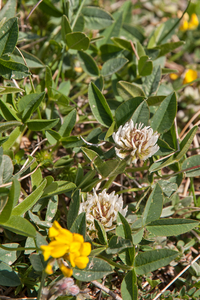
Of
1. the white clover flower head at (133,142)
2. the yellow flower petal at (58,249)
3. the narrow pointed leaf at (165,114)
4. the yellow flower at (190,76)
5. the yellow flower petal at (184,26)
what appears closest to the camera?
the yellow flower petal at (58,249)

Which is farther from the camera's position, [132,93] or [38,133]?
[38,133]

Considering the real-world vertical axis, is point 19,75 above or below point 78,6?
below

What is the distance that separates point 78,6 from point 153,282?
250 cm

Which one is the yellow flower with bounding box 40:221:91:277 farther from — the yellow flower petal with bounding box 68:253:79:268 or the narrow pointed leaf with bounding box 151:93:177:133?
the narrow pointed leaf with bounding box 151:93:177:133

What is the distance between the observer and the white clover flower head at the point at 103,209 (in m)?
1.84

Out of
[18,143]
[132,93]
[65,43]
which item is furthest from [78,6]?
[18,143]

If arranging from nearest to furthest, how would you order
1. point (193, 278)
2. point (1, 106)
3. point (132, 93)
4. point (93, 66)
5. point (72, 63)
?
point (1, 106) → point (193, 278) → point (132, 93) → point (93, 66) → point (72, 63)

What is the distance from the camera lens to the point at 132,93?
235cm

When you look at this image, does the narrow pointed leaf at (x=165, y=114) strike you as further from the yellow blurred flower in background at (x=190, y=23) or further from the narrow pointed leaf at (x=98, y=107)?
the yellow blurred flower in background at (x=190, y=23)

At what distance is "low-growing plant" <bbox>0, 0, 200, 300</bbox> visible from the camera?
163 centimetres

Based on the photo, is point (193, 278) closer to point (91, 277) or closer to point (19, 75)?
point (91, 277)

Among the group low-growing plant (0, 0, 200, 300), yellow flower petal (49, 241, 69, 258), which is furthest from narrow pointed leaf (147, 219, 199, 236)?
yellow flower petal (49, 241, 69, 258)

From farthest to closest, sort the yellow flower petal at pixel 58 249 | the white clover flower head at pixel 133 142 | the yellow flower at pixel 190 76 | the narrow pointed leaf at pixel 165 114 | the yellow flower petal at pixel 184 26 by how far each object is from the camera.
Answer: the yellow flower petal at pixel 184 26
the yellow flower at pixel 190 76
the narrow pointed leaf at pixel 165 114
the white clover flower head at pixel 133 142
the yellow flower petal at pixel 58 249

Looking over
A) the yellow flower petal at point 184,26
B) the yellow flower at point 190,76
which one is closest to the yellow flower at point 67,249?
the yellow flower at point 190,76
